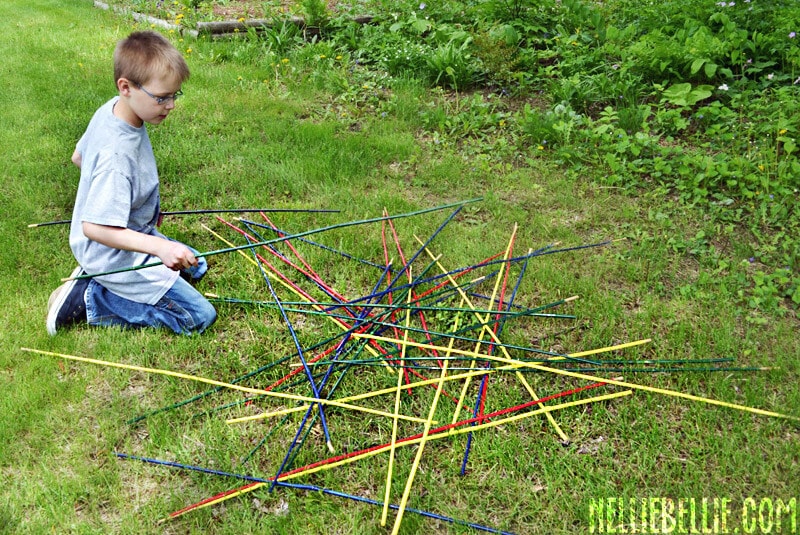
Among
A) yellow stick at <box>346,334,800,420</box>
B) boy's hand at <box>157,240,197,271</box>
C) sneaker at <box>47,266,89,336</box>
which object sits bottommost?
yellow stick at <box>346,334,800,420</box>

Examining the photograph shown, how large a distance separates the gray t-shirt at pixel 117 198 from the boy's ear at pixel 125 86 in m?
0.12

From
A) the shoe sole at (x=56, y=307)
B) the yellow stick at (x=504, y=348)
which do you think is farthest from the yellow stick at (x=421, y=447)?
the shoe sole at (x=56, y=307)

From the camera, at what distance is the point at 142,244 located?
8.18ft

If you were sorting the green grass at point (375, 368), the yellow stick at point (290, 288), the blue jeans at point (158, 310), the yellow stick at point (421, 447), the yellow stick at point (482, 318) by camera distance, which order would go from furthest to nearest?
the blue jeans at point (158, 310), the yellow stick at point (290, 288), the yellow stick at point (482, 318), the green grass at point (375, 368), the yellow stick at point (421, 447)

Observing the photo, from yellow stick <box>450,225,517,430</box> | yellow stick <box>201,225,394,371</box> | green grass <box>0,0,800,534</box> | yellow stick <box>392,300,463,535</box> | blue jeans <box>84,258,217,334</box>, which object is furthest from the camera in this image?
blue jeans <box>84,258,217,334</box>

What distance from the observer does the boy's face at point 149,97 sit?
254 cm

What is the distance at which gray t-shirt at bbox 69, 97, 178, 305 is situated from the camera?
251cm

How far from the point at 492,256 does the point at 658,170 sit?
122cm

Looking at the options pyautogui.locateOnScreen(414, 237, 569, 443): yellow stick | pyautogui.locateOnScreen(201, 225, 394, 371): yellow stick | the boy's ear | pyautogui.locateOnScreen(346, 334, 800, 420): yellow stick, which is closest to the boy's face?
the boy's ear

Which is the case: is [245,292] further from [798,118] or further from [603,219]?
[798,118]

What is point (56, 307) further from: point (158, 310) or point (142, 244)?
point (142, 244)

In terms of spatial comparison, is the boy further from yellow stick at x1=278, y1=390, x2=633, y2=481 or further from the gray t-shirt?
yellow stick at x1=278, y1=390, x2=633, y2=481

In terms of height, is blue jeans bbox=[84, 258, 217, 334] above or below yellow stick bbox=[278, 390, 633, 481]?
above

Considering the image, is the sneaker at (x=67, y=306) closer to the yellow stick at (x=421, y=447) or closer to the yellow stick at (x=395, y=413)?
the yellow stick at (x=395, y=413)
